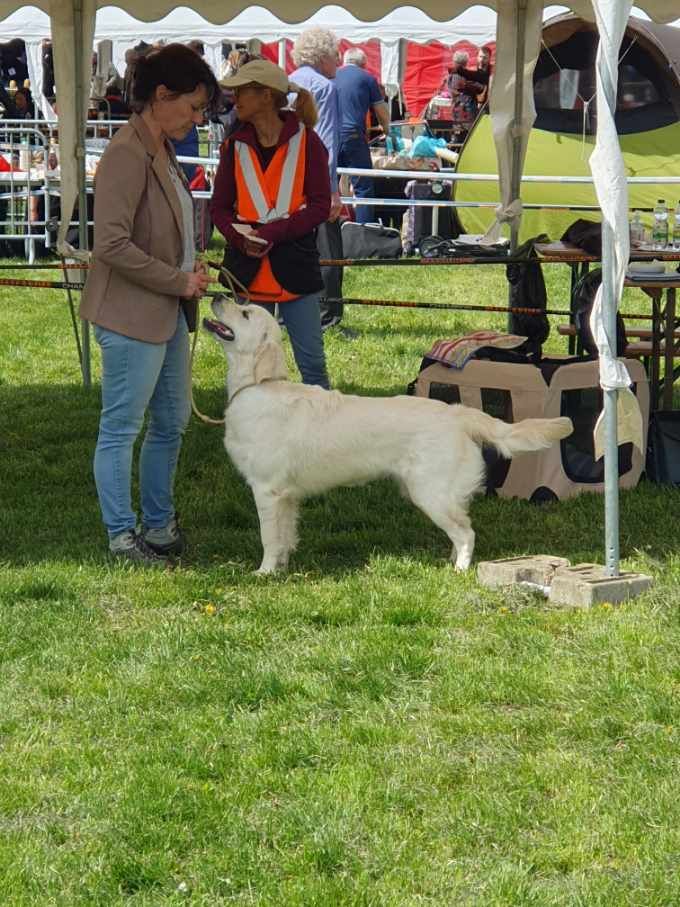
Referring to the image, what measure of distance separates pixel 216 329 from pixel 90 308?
51 cm

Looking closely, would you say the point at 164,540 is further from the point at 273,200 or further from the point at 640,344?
the point at 640,344

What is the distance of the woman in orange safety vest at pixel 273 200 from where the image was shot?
21.1 ft

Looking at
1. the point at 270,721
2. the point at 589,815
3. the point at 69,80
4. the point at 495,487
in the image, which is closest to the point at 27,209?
the point at 69,80

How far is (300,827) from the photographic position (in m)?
3.34

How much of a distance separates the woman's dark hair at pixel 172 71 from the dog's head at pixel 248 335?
0.84m

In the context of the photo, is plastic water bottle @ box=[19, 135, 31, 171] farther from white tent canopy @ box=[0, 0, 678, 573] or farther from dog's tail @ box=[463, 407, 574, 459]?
dog's tail @ box=[463, 407, 574, 459]

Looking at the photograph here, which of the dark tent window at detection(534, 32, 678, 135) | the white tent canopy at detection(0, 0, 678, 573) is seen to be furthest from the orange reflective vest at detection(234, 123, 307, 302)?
the dark tent window at detection(534, 32, 678, 135)

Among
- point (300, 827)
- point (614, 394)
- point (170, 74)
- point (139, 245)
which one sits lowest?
point (300, 827)

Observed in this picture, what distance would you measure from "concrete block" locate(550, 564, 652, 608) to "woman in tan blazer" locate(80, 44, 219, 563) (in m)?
1.68

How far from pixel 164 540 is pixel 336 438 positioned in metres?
0.93

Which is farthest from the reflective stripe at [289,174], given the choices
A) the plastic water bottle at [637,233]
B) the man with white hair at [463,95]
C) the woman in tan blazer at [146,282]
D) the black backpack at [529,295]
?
the man with white hair at [463,95]

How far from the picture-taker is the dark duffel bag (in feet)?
44.3

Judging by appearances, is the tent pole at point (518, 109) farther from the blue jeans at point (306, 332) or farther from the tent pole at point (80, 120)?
the tent pole at point (80, 120)

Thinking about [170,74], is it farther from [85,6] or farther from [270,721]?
[85,6]
